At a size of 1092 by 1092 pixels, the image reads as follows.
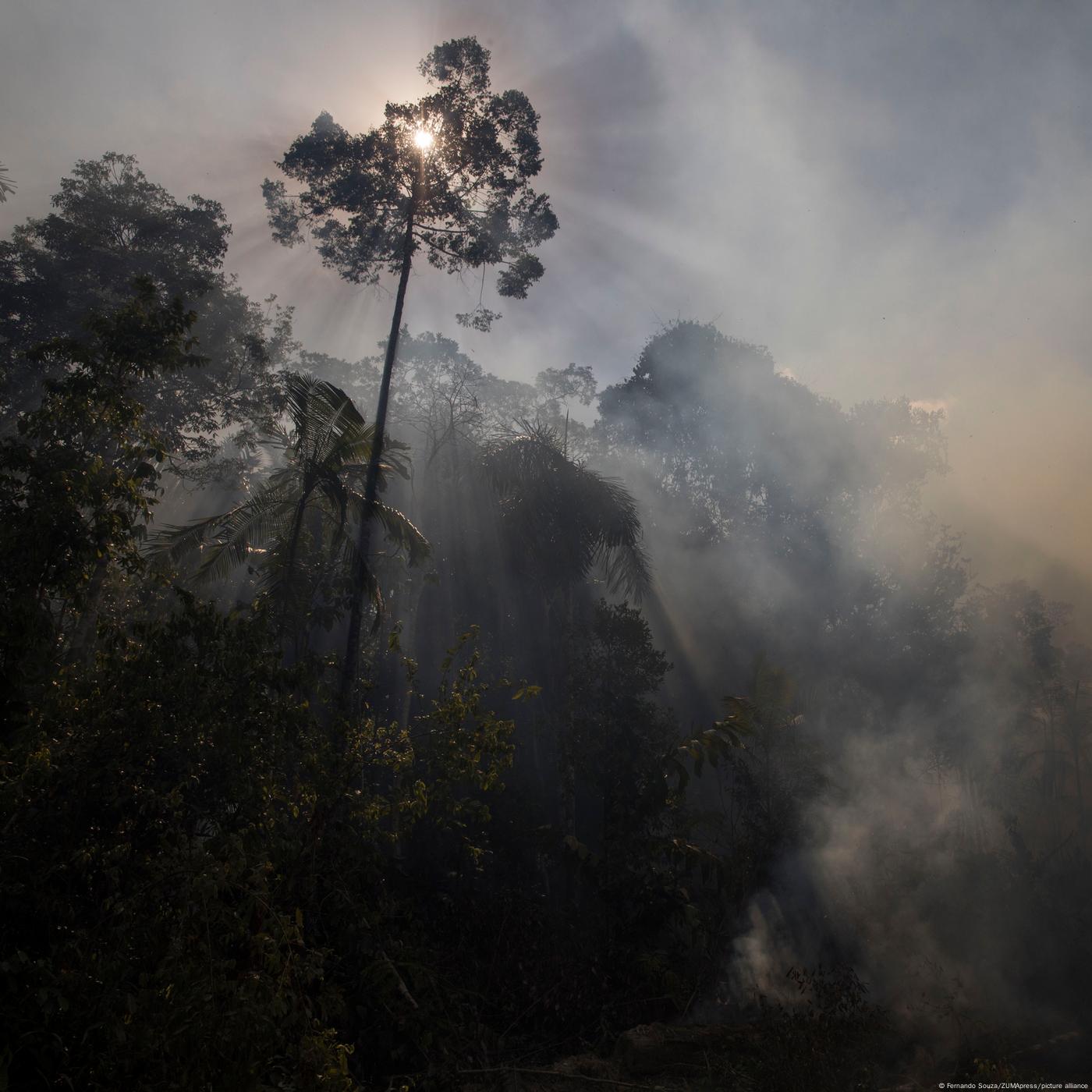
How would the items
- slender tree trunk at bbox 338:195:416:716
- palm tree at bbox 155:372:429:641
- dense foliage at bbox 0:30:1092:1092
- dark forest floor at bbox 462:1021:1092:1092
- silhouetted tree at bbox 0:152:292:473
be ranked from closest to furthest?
dense foliage at bbox 0:30:1092:1092 → dark forest floor at bbox 462:1021:1092:1092 → slender tree trunk at bbox 338:195:416:716 → palm tree at bbox 155:372:429:641 → silhouetted tree at bbox 0:152:292:473

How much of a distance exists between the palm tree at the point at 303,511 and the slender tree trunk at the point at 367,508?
0.53ft

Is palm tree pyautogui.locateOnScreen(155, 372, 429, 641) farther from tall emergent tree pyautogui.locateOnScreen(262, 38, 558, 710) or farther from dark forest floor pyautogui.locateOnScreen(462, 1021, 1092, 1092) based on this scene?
dark forest floor pyautogui.locateOnScreen(462, 1021, 1092, 1092)

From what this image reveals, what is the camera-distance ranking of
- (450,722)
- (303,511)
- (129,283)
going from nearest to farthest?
(450,722) < (303,511) < (129,283)

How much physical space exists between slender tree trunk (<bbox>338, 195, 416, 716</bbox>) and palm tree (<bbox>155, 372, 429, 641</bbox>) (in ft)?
0.53

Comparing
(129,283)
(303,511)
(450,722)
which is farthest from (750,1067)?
(129,283)

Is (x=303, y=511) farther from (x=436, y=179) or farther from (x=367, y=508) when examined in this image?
(x=436, y=179)

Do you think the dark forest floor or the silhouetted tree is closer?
the dark forest floor

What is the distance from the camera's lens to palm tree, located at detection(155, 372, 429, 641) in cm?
1096

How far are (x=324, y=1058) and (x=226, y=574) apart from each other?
8.70 m

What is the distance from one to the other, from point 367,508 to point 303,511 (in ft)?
4.41

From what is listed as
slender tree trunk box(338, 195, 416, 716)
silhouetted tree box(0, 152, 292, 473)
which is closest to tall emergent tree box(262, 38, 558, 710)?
slender tree trunk box(338, 195, 416, 716)

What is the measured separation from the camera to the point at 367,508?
1111 centimetres

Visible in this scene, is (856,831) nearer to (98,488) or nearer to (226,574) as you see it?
(226,574)

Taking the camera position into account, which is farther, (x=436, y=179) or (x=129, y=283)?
(x=129, y=283)
